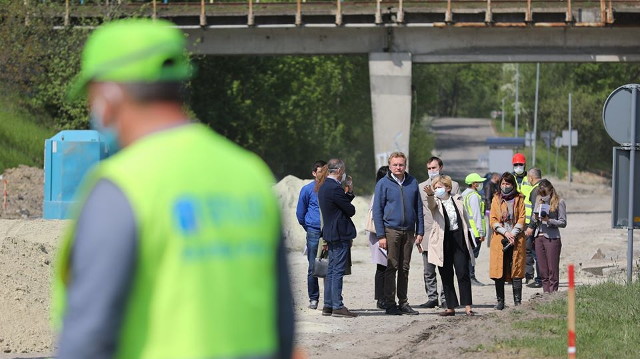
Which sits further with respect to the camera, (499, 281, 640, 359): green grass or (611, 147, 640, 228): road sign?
(611, 147, 640, 228): road sign

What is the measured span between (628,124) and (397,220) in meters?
2.95

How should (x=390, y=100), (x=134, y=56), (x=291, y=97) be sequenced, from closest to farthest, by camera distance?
1. (x=134, y=56)
2. (x=390, y=100)
3. (x=291, y=97)

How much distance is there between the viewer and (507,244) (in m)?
15.9

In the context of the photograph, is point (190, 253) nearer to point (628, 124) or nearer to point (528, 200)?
point (628, 124)

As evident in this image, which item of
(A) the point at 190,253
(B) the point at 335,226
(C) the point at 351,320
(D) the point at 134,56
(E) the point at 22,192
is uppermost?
(D) the point at 134,56

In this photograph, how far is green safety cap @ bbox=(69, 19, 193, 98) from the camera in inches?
125

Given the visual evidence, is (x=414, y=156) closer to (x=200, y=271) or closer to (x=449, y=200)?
(x=449, y=200)

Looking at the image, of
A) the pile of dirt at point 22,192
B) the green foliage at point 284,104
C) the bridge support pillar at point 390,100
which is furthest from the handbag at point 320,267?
the green foliage at point 284,104

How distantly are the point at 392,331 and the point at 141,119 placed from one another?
36.2ft

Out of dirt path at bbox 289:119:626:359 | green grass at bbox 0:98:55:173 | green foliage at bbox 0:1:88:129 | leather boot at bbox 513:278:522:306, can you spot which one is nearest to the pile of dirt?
green grass at bbox 0:98:55:173

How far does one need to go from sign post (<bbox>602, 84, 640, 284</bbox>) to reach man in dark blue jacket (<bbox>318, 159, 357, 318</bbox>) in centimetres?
321

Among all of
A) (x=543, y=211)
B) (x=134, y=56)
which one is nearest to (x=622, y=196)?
(x=543, y=211)

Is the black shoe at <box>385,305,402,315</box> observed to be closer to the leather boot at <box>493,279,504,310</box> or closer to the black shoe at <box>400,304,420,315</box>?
the black shoe at <box>400,304,420,315</box>

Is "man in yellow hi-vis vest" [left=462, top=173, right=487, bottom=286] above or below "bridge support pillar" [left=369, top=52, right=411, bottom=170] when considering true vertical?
below
